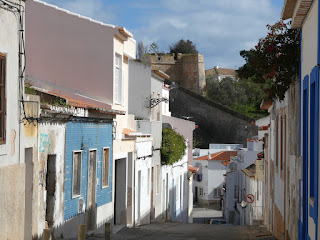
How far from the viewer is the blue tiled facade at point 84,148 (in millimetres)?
15352

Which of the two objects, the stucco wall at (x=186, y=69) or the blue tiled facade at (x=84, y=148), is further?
the stucco wall at (x=186, y=69)

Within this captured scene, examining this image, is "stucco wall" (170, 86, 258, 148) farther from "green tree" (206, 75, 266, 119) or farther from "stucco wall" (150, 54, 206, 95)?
"green tree" (206, 75, 266, 119)

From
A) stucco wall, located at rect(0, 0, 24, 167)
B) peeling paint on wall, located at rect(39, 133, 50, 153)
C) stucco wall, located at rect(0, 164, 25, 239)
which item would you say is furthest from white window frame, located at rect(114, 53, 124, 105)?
stucco wall, located at rect(0, 164, 25, 239)

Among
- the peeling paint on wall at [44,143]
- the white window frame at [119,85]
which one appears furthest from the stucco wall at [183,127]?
the peeling paint on wall at [44,143]

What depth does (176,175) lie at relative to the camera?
35.7 metres

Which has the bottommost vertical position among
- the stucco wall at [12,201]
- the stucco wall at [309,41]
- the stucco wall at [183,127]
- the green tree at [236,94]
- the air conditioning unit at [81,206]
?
the air conditioning unit at [81,206]

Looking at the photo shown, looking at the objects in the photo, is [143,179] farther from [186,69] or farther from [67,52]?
[186,69]

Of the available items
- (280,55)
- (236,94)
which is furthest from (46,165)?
(236,94)

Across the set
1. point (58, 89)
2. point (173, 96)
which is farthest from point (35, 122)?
point (173, 96)

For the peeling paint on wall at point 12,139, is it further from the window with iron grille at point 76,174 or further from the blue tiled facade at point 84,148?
the window with iron grille at point 76,174

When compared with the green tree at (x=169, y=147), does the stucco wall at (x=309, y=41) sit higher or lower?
higher

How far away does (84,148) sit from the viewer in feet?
55.0

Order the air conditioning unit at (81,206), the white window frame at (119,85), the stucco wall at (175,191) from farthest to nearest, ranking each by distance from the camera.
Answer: the stucco wall at (175,191), the white window frame at (119,85), the air conditioning unit at (81,206)

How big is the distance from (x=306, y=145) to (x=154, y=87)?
1967cm
